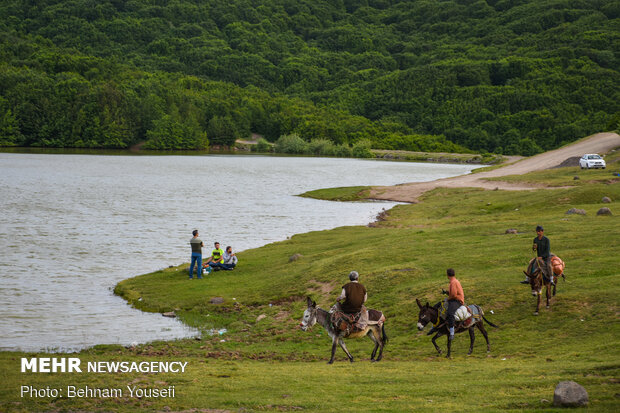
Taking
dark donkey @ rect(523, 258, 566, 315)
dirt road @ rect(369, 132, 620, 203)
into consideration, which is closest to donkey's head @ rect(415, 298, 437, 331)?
dark donkey @ rect(523, 258, 566, 315)

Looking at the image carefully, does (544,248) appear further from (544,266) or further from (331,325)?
(331,325)

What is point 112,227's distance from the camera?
5894 centimetres

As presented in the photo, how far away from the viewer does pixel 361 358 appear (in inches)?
865

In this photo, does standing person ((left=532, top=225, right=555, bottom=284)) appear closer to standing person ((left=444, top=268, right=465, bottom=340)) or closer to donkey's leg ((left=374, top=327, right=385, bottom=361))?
standing person ((left=444, top=268, right=465, bottom=340))

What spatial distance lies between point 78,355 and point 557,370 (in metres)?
14.8

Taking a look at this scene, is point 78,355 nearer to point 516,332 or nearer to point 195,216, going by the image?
point 516,332

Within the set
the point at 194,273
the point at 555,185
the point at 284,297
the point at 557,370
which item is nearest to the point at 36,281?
the point at 194,273

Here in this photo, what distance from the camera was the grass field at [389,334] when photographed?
1558 cm

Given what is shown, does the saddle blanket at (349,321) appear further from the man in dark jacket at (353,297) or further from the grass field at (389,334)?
the grass field at (389,334)

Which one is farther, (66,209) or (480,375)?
(66,209)

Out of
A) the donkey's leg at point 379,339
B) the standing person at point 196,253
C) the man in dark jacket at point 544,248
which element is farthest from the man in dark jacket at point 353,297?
the standing person at point 196,253

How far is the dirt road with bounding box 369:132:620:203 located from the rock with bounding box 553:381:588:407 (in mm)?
64750

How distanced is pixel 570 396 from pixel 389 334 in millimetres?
11013

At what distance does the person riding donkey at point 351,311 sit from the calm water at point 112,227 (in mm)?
9622
